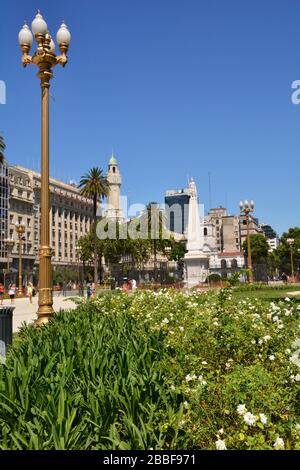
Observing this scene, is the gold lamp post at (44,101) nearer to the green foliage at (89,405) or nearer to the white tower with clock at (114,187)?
the green foliage at (89,405)

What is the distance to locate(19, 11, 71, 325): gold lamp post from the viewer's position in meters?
11.8

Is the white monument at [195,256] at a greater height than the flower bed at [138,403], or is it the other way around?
the white monument at [195,256]

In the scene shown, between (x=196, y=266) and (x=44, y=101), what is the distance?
39.4 m

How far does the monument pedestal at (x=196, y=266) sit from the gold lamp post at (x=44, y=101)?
126ft

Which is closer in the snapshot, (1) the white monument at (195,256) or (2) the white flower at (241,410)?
(2) the white flower at (241,410)

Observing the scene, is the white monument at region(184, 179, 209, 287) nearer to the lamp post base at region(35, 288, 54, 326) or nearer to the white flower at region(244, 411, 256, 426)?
the lamp post base at region(35, 288, 54, 326)

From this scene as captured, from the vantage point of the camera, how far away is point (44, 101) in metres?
12.5

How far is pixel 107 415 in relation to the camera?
3.58m

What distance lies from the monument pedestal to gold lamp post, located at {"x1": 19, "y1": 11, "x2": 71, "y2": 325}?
1511 inches

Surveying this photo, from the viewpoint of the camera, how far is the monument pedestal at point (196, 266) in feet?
164

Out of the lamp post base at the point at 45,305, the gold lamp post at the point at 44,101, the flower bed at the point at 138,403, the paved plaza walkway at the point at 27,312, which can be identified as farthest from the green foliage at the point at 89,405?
the paved plaza walkway at the point at 27,312

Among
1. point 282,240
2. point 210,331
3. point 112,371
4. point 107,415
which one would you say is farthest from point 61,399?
point 282,240
